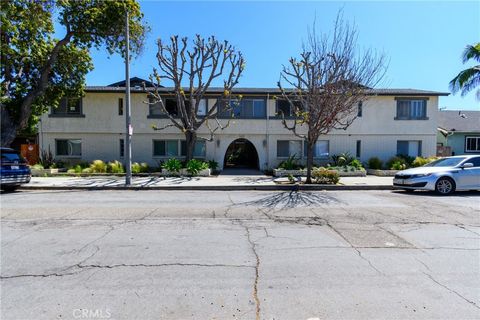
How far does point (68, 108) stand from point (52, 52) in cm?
563

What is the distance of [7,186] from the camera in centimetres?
1278

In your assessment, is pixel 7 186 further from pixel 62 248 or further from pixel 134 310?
pixel 134 310

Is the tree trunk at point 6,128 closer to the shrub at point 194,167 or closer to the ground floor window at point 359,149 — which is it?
the shrub at point 194,167

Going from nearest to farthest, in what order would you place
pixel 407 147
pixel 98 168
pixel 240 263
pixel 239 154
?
pixel 240 263 < pixel 98 168 < pixel 407 147 < pixel 239 154

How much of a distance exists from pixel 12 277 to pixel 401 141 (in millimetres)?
23435

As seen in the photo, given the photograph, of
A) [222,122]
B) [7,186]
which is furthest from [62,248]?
[222,122]

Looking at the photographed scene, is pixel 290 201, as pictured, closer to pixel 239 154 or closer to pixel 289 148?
pixel 289 148

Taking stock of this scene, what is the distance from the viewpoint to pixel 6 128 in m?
16.2

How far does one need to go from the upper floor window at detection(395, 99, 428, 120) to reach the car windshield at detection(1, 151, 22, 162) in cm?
2284

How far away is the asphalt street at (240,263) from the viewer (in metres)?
3.26

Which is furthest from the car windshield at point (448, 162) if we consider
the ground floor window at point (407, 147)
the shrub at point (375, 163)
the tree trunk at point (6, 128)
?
the tree trunk at point (6, 128)

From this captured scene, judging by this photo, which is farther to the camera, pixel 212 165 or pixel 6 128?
pixel 212 165

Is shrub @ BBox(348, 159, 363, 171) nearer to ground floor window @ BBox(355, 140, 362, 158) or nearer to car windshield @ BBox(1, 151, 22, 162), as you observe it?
ground floor window @ BBox(355, 140, 362, 158)

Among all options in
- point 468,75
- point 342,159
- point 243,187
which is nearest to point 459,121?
point 468,75
